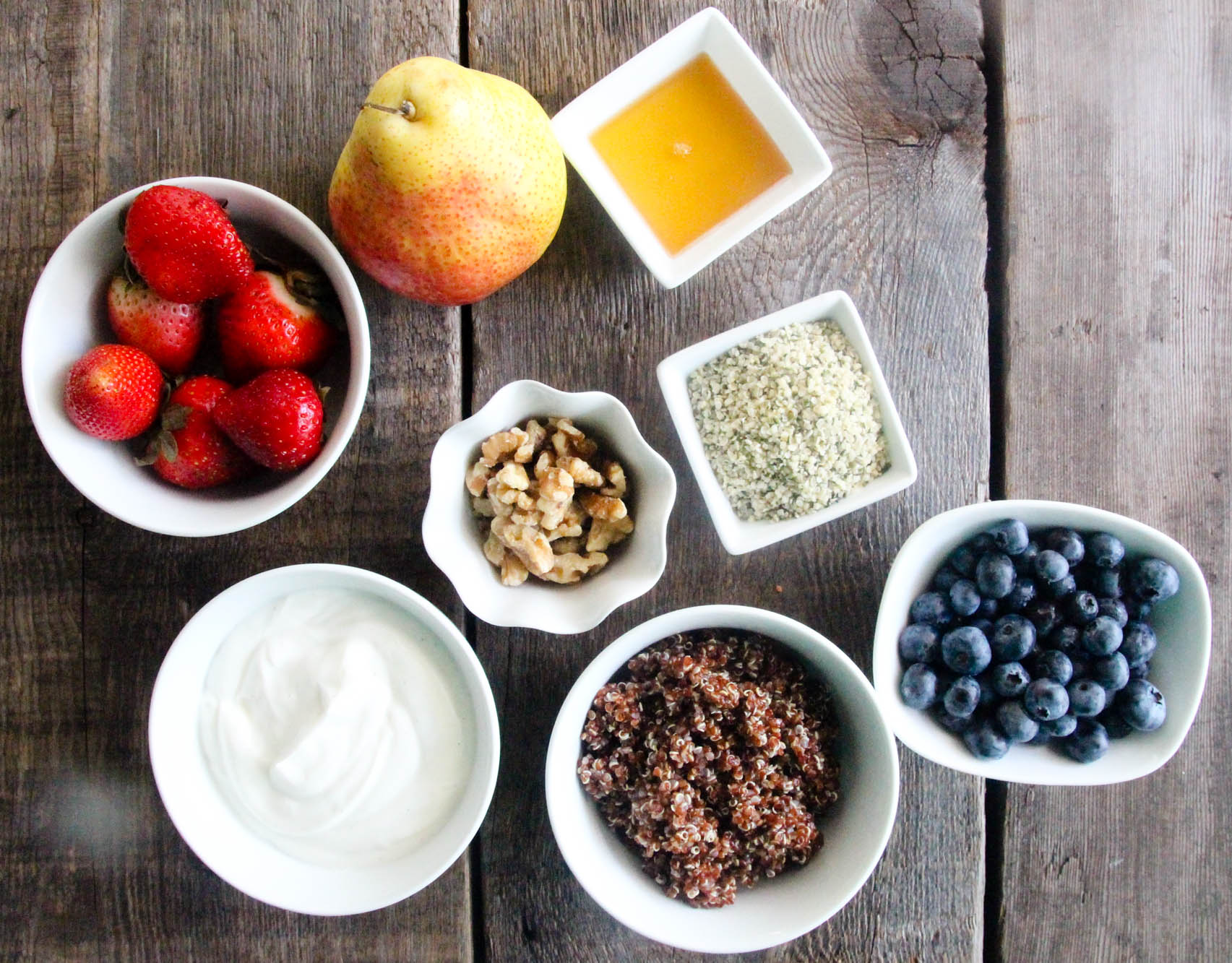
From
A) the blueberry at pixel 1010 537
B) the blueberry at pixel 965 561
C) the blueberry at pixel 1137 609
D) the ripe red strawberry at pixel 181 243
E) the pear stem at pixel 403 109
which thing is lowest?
the blueberry at pixel 1137 609

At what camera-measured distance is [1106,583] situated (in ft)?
3.46

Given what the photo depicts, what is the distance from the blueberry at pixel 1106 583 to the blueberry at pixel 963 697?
0.61 ft

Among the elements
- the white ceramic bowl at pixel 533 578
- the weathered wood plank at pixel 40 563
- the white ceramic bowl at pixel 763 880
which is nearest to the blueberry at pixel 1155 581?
the white ceramic bowl at pixel 763 880

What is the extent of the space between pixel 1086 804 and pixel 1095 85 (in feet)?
3.12

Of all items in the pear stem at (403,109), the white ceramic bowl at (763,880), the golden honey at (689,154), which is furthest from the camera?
the golden honey at (689,154)

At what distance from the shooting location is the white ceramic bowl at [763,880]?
1.01m

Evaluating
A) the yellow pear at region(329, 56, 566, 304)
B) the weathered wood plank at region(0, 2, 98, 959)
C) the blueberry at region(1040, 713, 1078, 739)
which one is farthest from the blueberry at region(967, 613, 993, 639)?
the weathered wood plank at region(0, 2, 98, 959)

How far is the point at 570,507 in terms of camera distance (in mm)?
1072

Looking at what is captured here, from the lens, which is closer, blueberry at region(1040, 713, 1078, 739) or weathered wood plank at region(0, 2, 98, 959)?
blueberry at region(1040, 713, 1078, 739)

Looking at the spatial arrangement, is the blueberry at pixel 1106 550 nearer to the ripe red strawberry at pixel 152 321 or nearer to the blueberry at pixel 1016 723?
the blueberry at pixel 1016 723

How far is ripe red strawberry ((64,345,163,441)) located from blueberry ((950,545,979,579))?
941 millimetres

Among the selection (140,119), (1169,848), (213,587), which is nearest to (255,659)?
(213,587)

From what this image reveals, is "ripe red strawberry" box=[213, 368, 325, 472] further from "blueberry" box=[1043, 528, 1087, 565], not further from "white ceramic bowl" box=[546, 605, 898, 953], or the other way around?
"blueberry" box=[1043, 528, 1087, 565]

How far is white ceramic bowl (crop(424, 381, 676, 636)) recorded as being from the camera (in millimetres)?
1021
